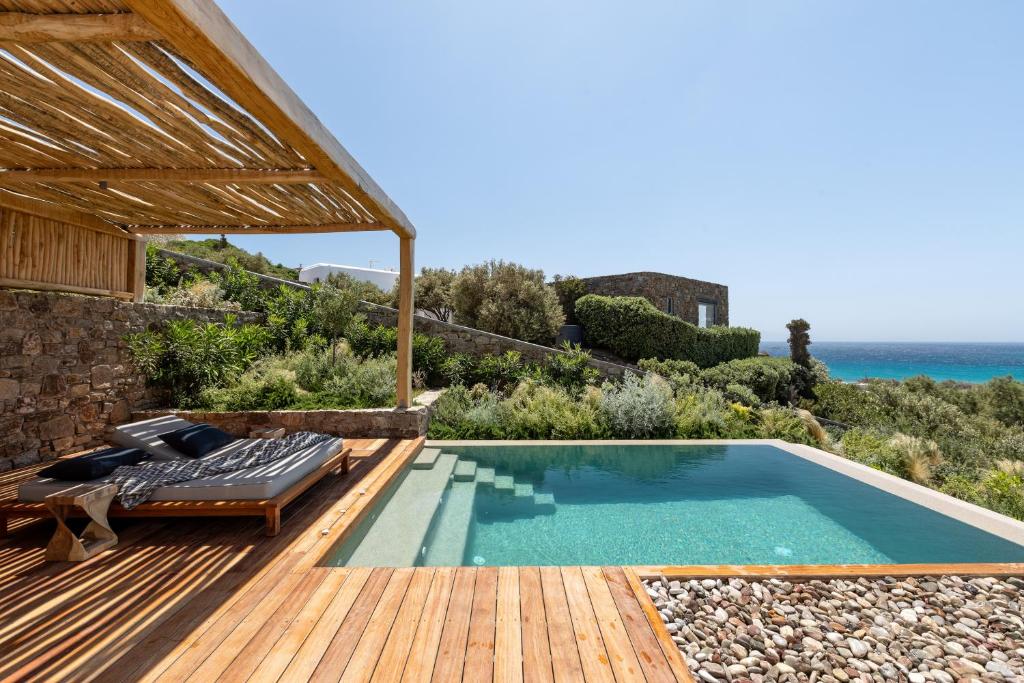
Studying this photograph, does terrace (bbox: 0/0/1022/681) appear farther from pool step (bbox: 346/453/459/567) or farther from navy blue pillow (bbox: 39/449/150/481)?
navy blue pillow (bbox: 39/449/150/481)

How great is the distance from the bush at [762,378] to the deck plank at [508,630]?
10.6 metres

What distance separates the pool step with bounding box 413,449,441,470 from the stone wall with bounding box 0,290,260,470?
13.5ft

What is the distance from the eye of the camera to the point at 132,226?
5875mm

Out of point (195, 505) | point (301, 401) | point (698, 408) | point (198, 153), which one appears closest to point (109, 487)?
point (195, 505)

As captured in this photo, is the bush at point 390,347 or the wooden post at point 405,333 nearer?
the wooden post at point 405,333

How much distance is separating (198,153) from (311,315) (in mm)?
6118

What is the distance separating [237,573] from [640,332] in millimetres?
13759

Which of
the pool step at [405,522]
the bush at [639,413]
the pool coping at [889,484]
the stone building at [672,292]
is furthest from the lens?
Result: the stone building at [672,292]

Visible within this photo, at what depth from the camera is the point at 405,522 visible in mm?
3812

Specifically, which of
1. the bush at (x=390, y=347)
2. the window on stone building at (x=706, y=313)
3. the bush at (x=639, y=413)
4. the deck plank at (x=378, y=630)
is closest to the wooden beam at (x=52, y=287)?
the bush at (x=390, y=347)

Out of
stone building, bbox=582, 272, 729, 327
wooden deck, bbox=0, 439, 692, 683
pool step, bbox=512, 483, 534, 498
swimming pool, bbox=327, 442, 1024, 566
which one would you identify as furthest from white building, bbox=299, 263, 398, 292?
wooden deck, bbox=0, 439, 692, 683

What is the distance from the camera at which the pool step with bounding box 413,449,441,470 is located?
5379mm

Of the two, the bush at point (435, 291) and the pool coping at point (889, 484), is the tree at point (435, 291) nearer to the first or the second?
the bush at point (435, 291)

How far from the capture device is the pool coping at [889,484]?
3.69m
